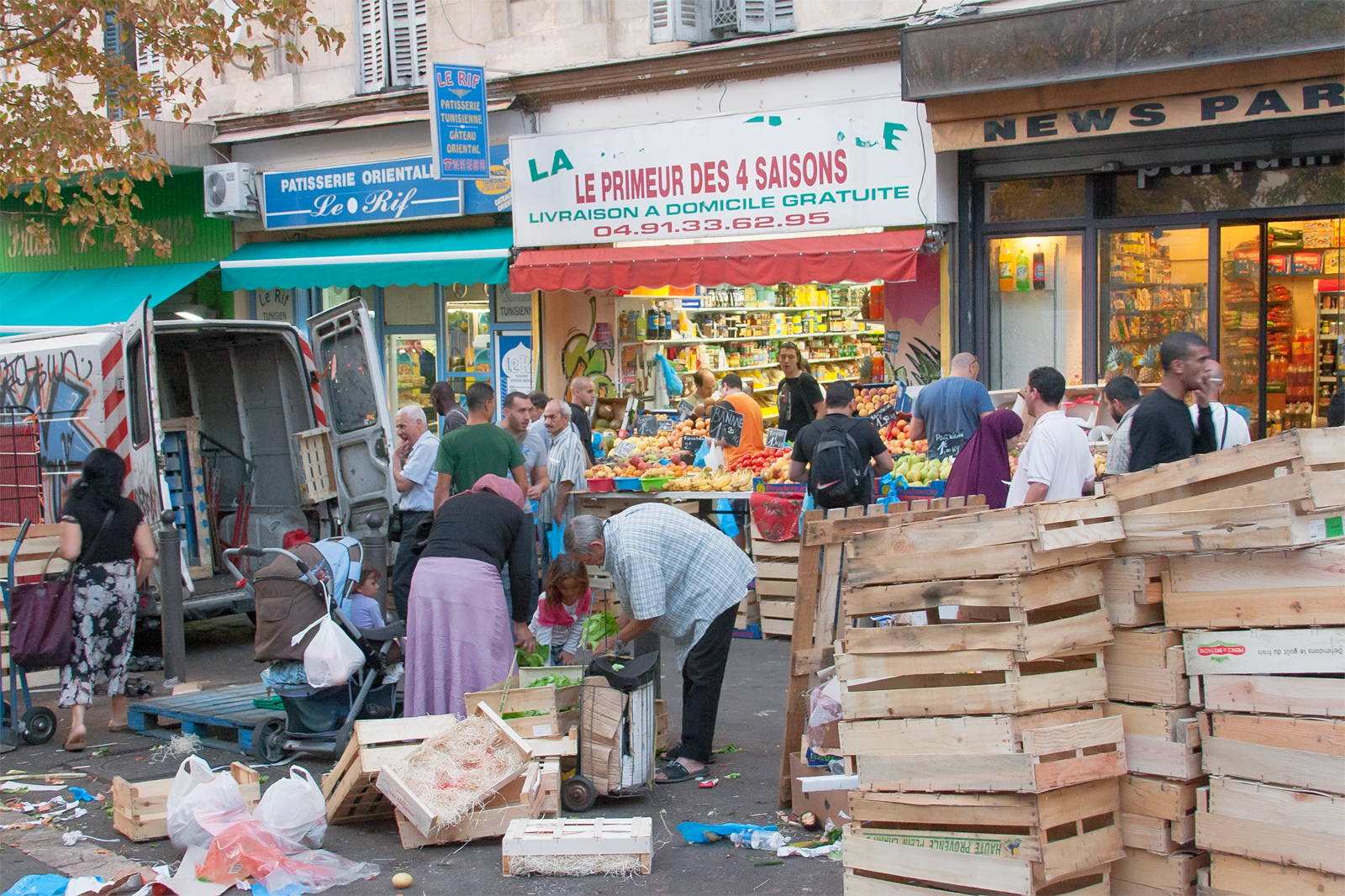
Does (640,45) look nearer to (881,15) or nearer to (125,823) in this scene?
(881,15)

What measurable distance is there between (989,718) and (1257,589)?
1.04m

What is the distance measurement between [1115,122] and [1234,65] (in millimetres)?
1005

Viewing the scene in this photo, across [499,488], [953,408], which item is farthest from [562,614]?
[953,408]

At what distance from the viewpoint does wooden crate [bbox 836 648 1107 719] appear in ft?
15.2

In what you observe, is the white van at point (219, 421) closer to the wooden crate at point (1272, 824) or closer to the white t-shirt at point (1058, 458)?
the white t-shirt at point (1058, 458)

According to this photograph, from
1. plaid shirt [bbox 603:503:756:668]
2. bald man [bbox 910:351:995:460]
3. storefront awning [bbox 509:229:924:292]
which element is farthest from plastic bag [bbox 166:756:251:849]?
storefront awning [bbox 509:229:924:292]

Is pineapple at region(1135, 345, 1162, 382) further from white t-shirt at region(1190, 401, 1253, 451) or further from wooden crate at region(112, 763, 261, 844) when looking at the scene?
wooden crate at region(112, 763, 261, 844)

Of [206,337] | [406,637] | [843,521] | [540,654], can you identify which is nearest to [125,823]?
[406,637]

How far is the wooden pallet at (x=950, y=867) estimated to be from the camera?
461cm

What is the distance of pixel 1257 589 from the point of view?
4570 millimetres

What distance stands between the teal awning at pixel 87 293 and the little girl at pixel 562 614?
1122 centimetres

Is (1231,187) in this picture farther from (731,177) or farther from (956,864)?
(956,864)

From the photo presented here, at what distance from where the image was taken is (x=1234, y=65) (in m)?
9.88

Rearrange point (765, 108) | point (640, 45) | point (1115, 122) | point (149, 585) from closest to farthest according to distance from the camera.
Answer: point (149, 585) → point (1115, 122) → point (765, 108) → point (640, 45)
